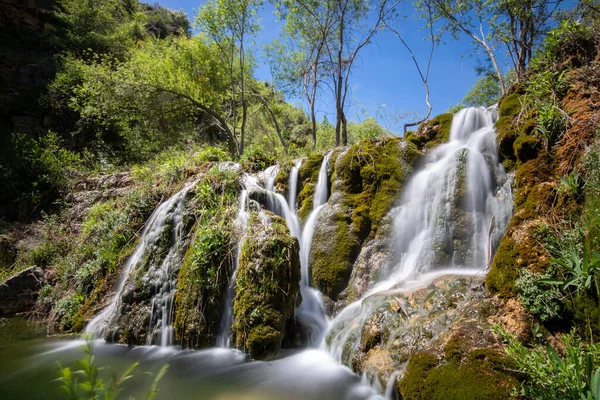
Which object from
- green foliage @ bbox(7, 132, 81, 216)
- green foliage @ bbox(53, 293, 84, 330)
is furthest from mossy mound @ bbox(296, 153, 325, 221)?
green foliage @ bbox(7, 132, 81, 216)

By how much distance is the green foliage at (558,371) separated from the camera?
7.04 ft

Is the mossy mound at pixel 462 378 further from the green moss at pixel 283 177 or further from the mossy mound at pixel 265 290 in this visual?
the green moss at pixel 283 177

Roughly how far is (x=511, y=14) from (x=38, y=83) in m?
21.5

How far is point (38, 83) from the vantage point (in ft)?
50.2

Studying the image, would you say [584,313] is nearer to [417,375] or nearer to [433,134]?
[417,375]

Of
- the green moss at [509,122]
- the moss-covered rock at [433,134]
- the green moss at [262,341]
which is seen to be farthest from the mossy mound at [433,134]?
the green moss at [262,341]

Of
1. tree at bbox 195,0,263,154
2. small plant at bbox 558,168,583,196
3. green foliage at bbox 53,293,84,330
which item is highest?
tree at bbox 195,0,263,154

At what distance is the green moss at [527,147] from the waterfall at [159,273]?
6.64m

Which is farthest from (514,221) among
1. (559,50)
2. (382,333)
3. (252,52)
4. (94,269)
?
(252,52)

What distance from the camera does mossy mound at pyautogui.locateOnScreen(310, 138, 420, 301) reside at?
6516mm

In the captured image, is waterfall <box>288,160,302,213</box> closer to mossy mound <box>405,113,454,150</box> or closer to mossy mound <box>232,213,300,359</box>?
mossy mound <box>232,213,300,359</box>

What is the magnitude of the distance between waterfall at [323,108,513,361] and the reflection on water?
709mm

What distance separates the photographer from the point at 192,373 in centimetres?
432

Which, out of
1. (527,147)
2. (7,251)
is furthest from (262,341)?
(7,251)
